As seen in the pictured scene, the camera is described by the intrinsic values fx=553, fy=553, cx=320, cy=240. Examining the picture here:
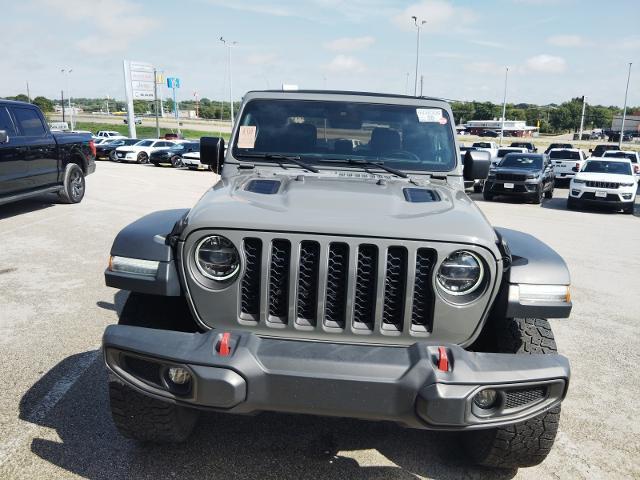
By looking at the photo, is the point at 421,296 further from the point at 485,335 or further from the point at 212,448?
the point at 212,448

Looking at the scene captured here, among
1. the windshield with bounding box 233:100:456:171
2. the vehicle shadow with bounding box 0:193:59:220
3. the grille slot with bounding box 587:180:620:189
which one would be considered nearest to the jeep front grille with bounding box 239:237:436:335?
the windshield with bounding box 233:100:456:171

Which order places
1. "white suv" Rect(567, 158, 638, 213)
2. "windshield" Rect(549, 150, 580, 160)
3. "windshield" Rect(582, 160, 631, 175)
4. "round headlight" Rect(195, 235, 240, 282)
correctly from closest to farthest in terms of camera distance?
"round headlight" Rect(195, 235, 240, 282) < "white suv" Rect(567, 158, 638, 213) < "windshield" Rect(582, 160, 631, 175) < "windshield" Rect(549, 150, 580, 160)

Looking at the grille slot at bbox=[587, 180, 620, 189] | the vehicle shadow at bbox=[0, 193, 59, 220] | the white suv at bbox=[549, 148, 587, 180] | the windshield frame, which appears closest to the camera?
the windshield frame

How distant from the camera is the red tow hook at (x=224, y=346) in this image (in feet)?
7.44

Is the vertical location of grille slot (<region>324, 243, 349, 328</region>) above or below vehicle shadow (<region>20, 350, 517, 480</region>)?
above

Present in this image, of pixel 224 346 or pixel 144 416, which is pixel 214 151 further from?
pixel 224 346

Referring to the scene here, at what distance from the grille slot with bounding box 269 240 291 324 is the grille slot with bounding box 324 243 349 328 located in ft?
0.61

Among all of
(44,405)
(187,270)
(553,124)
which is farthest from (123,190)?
(553,124)

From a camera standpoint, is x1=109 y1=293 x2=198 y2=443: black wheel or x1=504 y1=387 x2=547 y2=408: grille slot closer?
x1=504 y1=387 x2=547 y2=408: grille slot

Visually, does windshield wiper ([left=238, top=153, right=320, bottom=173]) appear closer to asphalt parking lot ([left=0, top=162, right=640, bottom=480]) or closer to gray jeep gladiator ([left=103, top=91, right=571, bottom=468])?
gray jeep gladiator ([left=103, top=91, right=571, bottom=468])

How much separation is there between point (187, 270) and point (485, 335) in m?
1.53

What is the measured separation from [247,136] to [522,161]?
50.9 ft

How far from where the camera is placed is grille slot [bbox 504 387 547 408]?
237 cm

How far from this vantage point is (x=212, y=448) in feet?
10.2
